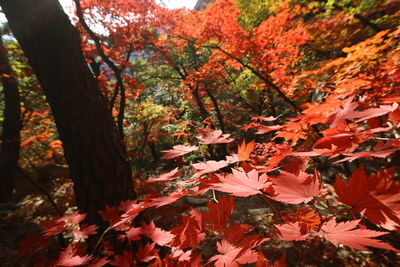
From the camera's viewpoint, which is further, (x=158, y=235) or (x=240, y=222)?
(x=240, y=222)

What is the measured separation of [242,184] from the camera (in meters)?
0.66

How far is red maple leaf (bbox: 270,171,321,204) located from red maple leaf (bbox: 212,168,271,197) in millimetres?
50

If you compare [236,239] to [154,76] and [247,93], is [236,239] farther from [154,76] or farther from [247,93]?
[154,76]

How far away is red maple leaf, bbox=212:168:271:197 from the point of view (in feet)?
2.01

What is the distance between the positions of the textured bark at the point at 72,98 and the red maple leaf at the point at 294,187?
1.79m

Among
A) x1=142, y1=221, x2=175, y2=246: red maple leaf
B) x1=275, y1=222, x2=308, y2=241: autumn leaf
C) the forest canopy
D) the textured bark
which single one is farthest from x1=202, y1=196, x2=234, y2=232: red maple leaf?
the textured bark

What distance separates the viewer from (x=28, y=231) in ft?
15.8

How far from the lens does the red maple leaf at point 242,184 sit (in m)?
0.61

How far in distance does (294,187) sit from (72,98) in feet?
6.85

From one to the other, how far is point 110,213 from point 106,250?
497 mm

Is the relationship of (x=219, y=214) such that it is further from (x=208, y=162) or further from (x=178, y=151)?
(x=178, y=151)

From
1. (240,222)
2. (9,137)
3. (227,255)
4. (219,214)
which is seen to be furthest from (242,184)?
(9,137)

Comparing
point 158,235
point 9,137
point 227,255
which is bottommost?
point 158,235

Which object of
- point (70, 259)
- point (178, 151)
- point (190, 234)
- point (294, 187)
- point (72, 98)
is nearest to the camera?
point (294, 187)
